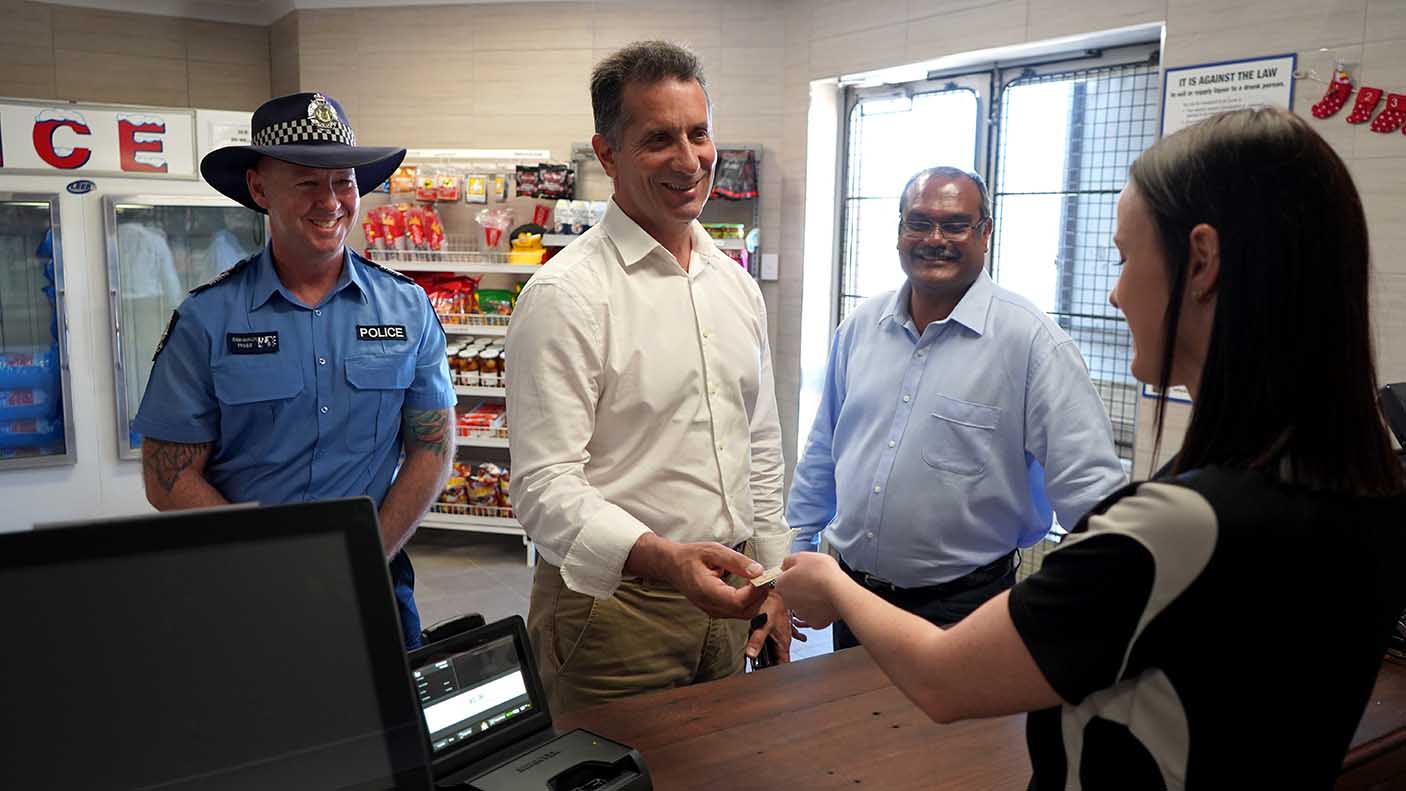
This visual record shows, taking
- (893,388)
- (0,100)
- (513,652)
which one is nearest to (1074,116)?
(893,388)

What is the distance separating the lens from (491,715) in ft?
4.45

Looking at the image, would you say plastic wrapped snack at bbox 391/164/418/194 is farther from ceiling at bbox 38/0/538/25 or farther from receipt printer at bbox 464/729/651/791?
receipt printer at bbox 464/729/651/791

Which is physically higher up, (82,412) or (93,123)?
(93,123)

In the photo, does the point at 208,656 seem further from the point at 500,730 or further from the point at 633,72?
the point at 633,72

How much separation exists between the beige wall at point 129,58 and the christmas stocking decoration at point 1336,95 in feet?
19.0

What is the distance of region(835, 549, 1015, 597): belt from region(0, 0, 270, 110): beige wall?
5596 millimetres

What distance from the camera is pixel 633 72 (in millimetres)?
1828

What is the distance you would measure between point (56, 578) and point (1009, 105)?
4346mm

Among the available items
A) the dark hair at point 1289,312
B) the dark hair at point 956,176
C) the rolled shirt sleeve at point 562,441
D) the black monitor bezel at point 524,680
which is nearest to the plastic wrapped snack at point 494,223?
the dark hair at point 956,176

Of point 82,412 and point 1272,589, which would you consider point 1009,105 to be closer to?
point 1272,589

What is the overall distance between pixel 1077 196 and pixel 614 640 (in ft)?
10.6

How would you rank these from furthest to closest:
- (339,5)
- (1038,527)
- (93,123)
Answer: (339,5) → (93,123) → (1038,527)

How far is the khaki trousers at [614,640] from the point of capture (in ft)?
5.92

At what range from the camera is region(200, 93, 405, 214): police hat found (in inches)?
83.0
